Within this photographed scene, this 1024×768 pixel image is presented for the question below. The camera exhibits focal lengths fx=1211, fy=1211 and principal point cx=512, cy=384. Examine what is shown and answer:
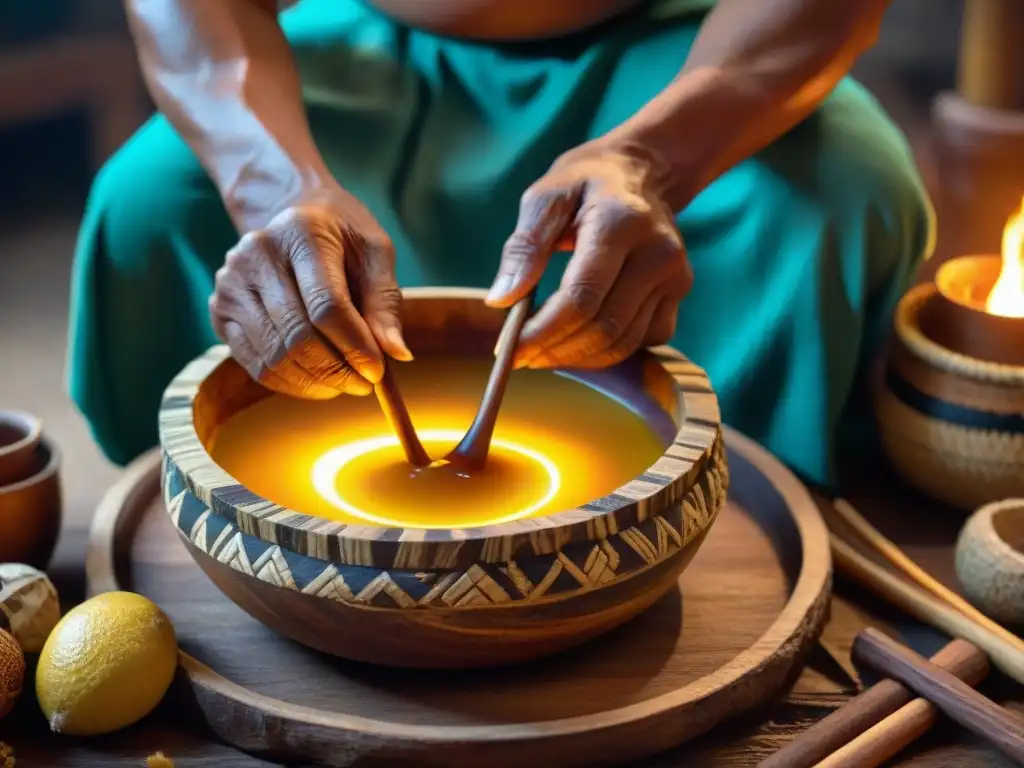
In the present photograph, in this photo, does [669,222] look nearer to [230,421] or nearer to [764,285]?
[764,285]

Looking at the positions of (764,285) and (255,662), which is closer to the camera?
(255,662)

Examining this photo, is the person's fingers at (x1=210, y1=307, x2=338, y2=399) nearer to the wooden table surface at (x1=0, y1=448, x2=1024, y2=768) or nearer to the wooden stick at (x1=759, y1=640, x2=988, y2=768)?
the wooden table surface at (x1=0, y1=448, x2=1024, y2=768)

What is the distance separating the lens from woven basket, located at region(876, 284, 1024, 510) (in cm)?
141

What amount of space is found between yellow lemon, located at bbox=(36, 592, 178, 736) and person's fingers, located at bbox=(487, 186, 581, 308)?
441 mm

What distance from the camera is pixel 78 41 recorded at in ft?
9.35

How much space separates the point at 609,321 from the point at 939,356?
49cm

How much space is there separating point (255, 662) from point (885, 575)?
65 cm

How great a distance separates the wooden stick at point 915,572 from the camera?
1.20 meters

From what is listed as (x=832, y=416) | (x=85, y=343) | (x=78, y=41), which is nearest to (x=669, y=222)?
(x=832, y=416)

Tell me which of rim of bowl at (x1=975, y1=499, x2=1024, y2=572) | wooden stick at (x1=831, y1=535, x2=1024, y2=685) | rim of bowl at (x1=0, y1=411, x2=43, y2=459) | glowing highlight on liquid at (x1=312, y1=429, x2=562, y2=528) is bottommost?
rim of bowl at (x1=0, y1=411, x2=43, y2=459)

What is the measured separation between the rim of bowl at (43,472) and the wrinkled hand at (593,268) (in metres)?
0.52

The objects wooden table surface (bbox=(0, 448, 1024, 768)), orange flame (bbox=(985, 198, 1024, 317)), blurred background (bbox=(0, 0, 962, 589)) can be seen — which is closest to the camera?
wooden table surface (bbox=(0, 448, 1024, 768))

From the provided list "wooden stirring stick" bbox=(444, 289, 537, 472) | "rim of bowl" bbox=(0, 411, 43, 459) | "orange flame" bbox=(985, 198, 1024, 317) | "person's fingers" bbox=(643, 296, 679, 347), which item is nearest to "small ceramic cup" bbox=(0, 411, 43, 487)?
"rim of bowl" bbox=(0, 411, 43, 459)

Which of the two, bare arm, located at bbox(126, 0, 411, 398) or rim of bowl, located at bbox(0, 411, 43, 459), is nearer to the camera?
bare arm, located at bbox(126, 0, 411, 398)
